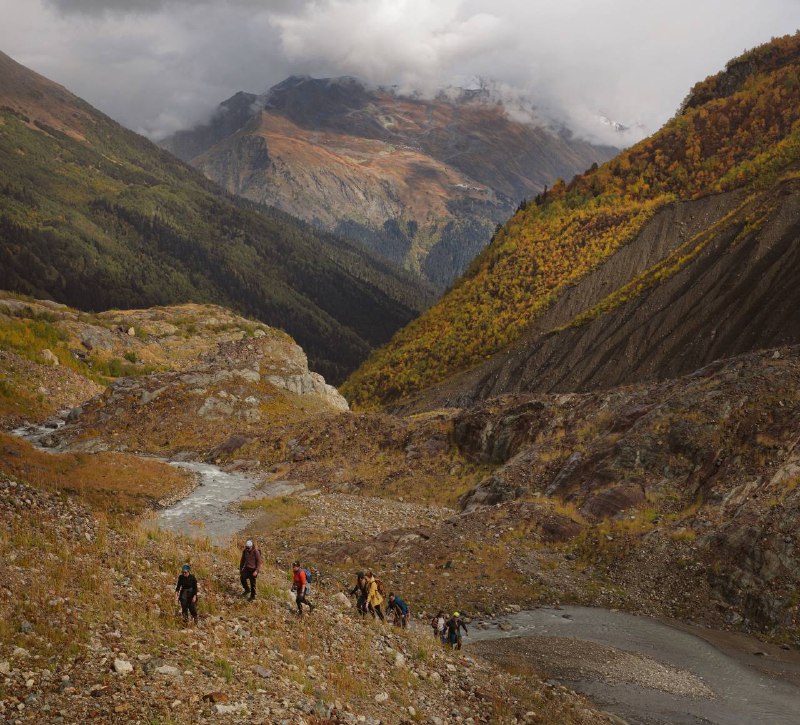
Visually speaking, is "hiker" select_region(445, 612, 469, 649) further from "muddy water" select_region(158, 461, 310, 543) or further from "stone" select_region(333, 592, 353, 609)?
"muddy water" select_region(158, 461, 310, 543)

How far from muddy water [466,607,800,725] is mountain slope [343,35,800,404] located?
36.3m

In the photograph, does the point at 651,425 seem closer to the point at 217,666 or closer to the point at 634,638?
the point at 634,638

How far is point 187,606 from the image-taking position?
48.5 feet

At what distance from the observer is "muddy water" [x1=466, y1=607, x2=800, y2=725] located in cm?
1580

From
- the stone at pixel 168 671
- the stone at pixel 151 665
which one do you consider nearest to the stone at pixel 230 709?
the stone at pixel 168 671

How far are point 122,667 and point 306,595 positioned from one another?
685 cm

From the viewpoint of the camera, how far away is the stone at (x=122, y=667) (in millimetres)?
11664

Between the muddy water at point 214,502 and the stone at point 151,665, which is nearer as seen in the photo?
the stone at point 151,665

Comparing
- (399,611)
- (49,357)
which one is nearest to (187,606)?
(399,611)

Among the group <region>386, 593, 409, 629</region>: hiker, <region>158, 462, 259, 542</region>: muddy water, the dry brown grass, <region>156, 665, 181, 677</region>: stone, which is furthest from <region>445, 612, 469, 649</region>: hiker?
the dry brown grass

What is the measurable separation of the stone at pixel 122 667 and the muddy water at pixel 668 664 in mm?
12188

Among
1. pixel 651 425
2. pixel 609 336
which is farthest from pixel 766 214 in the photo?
pixel 651 425

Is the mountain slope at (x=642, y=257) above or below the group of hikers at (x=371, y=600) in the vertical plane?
above

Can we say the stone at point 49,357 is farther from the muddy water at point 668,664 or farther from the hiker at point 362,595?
the muddy water at point 668,664
